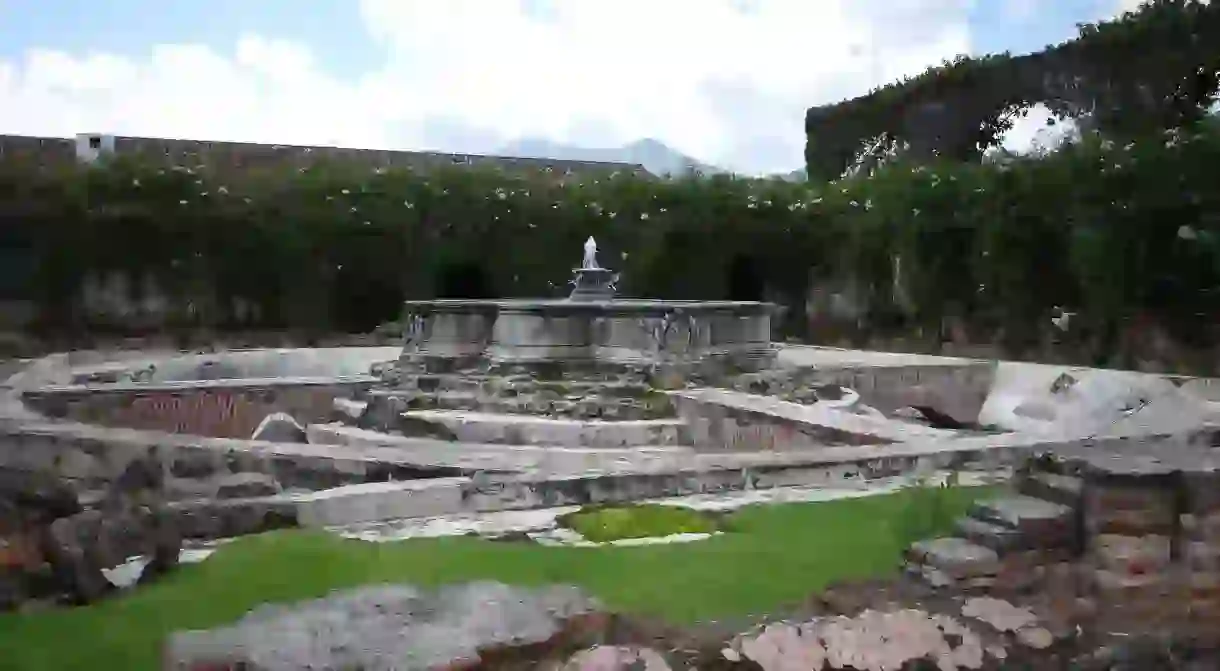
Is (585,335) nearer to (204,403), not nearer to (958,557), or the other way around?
(204,403)

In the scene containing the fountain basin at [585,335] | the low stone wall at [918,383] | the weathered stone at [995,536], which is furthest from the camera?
the low stone wall at [918,383]

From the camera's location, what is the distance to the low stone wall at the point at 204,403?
30.5 ft

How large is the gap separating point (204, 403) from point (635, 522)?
6.58m

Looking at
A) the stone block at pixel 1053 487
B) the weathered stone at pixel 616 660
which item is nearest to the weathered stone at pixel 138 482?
the weathered stone at pixel 616 660

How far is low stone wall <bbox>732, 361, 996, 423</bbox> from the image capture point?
11.9m

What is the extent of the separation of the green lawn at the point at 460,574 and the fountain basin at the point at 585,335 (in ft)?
21.4

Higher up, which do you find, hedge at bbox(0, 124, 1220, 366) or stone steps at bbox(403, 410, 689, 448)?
hedge at bbox(0, 124, 1220, 366)

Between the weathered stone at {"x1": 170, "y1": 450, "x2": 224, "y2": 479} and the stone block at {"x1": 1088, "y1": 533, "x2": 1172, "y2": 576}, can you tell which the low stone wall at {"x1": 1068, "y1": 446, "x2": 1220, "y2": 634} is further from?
the weathered stone at {"x1": 170, "y1": 450, "x2": 224, "y2": 479}

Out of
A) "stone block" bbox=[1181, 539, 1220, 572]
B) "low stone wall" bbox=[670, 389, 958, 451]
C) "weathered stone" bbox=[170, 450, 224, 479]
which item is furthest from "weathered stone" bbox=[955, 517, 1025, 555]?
"weathered stone" bbox=[170, 450, 224, 479]

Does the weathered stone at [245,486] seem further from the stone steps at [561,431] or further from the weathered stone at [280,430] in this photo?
the weathered stone at [280,430]

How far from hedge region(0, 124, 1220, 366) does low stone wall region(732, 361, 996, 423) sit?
2109mm

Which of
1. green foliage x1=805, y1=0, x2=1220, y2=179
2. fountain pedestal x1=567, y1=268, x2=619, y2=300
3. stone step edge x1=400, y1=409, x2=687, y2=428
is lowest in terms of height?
stone step edge x1=400, y1=409, x2=687, y2=428

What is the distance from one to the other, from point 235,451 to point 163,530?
8.82 feet

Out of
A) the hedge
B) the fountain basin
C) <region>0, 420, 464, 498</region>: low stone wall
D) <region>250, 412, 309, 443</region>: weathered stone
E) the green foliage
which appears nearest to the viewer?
<region>0, 420, 464, 498</region>: low stone wall
